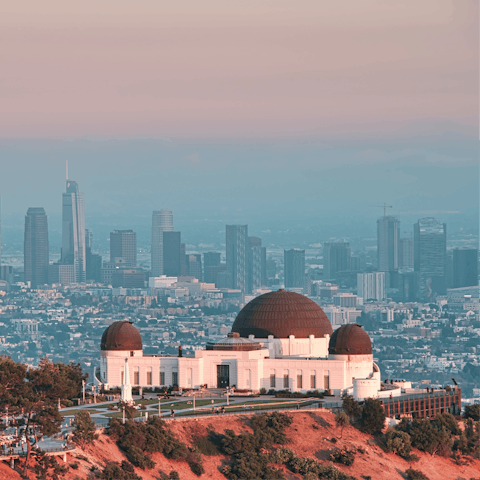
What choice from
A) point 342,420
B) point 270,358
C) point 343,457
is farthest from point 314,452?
point 270,358

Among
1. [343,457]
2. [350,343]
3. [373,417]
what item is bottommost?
[343,457]

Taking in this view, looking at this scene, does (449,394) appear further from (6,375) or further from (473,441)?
(6,375)

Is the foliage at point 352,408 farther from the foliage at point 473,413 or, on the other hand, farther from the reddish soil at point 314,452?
the foliage at point 473,413

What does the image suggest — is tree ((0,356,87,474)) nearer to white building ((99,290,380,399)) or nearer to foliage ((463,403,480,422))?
white building ((99,290,380,399))

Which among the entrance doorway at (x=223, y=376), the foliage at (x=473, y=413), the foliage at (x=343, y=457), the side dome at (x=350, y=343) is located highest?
the side dome at (x=350, y=343)

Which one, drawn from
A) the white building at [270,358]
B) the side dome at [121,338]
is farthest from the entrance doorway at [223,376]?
the side dome at [121,338]

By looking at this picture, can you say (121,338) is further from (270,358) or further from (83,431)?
(83,431)
